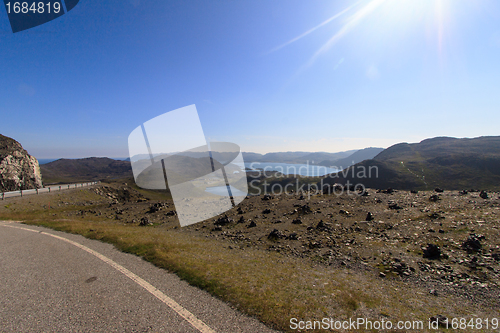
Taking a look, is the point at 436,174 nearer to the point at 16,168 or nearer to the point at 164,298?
the point at 164,298

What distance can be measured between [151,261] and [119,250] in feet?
13.7

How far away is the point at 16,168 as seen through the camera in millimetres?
61312

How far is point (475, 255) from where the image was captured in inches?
531

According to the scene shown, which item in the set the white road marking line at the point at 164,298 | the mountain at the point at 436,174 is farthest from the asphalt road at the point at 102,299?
the mountain at the point at 436,174

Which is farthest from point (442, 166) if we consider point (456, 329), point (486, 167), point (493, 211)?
point (456, 329)

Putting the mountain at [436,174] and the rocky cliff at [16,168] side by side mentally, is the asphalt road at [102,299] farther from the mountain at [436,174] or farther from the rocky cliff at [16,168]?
the mountain at [436,174]

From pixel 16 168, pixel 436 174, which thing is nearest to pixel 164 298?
pixel 16 168

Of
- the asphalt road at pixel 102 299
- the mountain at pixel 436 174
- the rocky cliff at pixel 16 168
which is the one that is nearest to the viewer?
the asphalt road at pixel 102 299

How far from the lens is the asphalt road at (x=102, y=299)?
612cm

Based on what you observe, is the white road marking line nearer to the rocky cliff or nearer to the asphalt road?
the asphalt road

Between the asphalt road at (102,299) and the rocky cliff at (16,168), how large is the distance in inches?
2869

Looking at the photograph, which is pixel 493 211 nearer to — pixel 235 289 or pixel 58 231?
pixel 235 289

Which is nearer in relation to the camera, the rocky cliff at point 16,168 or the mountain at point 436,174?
the rocky cliff at point 16,168

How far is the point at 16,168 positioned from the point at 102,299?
88.3 metres
